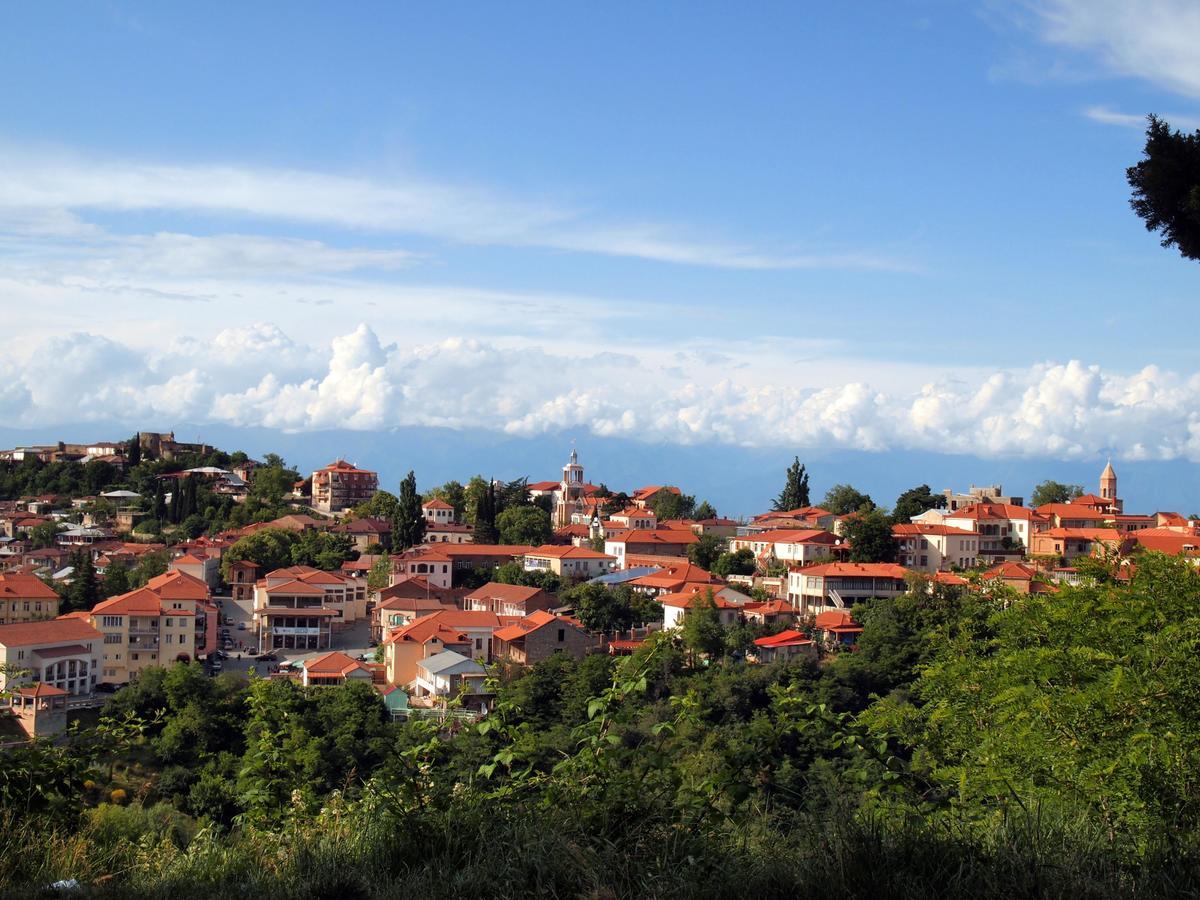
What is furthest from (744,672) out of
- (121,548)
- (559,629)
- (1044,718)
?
(121,548)

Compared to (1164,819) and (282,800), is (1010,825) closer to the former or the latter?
(1164,819)

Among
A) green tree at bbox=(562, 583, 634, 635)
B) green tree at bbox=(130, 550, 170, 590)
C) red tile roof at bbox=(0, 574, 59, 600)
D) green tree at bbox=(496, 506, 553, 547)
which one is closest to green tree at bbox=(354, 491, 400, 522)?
green tree at bbox=(496, 506, 553, 547)

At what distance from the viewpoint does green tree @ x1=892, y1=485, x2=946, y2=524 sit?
141 feet

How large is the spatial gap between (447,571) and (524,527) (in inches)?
277

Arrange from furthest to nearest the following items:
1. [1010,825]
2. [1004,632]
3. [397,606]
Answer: [397,606] → [1004,632] → [1010,825]

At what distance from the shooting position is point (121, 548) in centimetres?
4394

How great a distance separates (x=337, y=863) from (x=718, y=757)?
128 centimetres

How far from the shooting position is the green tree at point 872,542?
35.1 m

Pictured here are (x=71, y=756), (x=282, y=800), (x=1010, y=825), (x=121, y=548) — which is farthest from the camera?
(x=121, y=548)

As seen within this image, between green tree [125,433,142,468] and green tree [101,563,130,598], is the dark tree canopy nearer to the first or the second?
green tree [101,563,130,598]

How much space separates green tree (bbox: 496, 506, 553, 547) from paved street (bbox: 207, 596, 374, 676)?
9.32 meters

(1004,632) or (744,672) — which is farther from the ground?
(1004,632)

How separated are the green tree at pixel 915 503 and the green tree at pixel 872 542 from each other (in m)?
6.97

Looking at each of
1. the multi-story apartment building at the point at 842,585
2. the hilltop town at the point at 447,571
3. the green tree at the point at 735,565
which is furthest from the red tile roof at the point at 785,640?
the green tree at the point at 735,565
